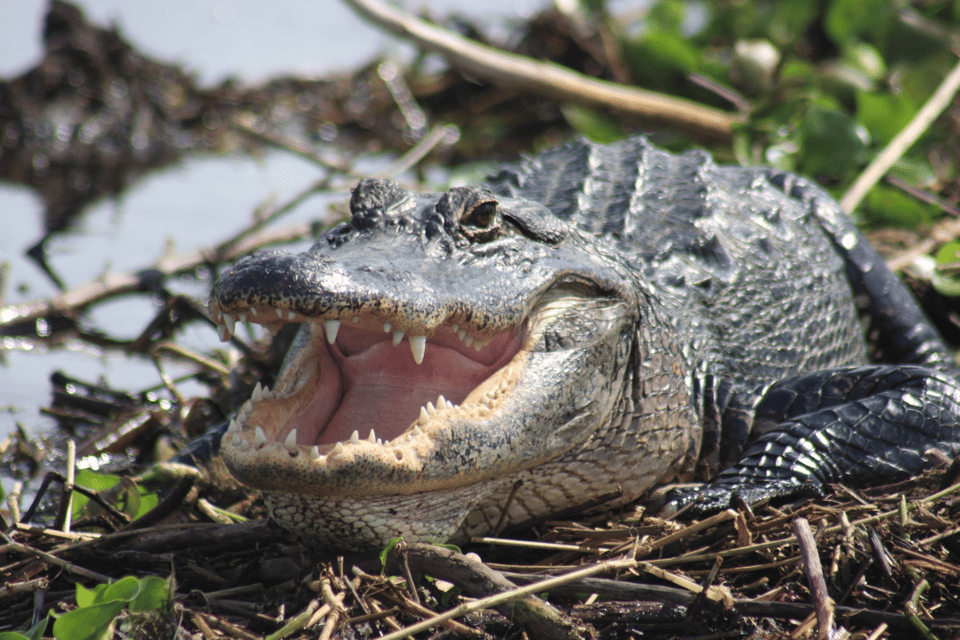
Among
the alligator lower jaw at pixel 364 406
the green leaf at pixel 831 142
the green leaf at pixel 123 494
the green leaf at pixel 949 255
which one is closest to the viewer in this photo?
the alligator lower jaw at pixel 364 406

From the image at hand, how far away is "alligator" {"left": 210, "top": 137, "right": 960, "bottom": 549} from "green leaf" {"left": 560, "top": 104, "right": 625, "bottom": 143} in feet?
9.15

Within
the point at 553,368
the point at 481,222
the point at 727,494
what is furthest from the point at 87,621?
the point at 727,494

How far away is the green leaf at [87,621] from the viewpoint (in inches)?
74.0

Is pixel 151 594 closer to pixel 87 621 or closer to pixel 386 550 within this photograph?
pixel 87 621

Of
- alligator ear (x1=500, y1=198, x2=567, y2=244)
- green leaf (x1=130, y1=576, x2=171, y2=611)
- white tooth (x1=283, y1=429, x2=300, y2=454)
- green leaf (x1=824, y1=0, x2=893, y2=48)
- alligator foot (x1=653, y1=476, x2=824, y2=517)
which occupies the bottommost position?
alligator foot (x1=653, y1=476, x2=824, y2=517)

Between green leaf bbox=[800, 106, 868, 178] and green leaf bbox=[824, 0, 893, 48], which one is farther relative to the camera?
green leaf bbox=[824, 0, 893, 48]

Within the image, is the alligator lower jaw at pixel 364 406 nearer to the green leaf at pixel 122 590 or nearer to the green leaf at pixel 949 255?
the green leaf at pixel 122 590

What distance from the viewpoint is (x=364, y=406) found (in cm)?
252

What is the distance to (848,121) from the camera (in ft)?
16.0

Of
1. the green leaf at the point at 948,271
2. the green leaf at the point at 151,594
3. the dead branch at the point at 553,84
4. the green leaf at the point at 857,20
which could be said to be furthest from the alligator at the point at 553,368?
the green leaf at the point at 857,20

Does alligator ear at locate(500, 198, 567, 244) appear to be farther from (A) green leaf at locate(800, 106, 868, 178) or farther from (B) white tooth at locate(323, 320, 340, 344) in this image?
(A) green leaf at locate(800, 106, 868, 178)

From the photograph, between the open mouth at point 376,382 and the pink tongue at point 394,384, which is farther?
the pink tongue at point 394,384

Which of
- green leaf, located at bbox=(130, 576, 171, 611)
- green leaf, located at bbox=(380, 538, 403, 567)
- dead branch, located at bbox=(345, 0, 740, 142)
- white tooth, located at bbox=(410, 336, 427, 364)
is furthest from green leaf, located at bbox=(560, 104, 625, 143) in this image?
green leaf, located at bbox=(130, 576, 171, 611)

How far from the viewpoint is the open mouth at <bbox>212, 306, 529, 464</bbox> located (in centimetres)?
223
